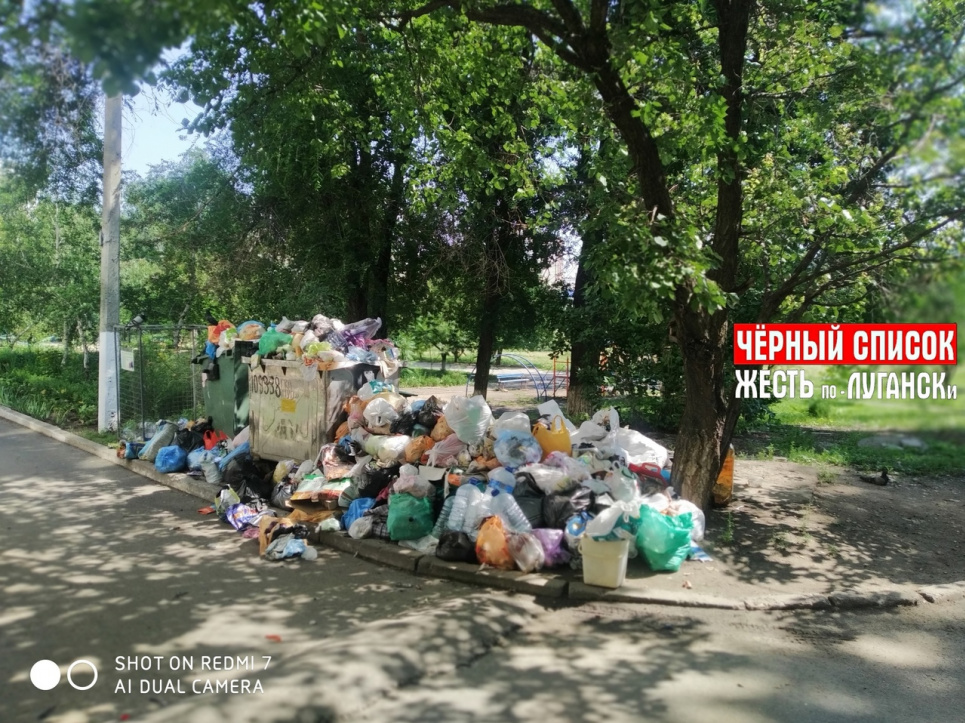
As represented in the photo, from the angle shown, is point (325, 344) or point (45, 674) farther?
point (325, 344)

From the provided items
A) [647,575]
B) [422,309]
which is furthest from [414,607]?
[422,309]

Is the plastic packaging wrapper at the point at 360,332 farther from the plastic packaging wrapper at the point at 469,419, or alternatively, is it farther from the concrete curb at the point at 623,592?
the concrete curb at the point at 623,592

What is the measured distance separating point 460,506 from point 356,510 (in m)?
1.21

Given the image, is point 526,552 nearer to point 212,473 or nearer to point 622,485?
point 622,485

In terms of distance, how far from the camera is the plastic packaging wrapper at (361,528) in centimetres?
650

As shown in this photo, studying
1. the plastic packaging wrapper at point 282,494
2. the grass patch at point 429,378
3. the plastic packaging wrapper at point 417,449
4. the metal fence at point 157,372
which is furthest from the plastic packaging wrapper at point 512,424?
the grass patch at point 429,378

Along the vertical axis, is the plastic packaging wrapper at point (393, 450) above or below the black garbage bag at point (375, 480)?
above

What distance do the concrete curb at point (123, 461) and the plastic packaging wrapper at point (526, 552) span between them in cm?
399

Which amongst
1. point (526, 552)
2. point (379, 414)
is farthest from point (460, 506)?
point (379, 414)

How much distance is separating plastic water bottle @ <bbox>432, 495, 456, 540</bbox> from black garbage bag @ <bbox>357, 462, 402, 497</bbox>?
822 mm

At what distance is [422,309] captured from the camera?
15.1 m

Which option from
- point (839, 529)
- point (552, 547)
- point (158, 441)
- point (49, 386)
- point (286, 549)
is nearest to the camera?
point (552, 547)

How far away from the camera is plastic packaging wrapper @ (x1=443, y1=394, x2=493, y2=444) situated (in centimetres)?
687

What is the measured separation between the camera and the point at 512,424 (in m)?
6.78
